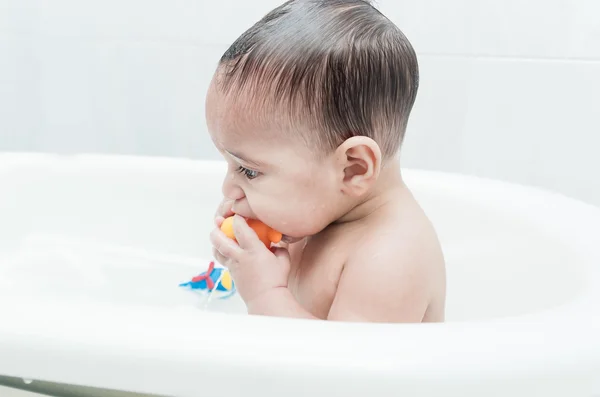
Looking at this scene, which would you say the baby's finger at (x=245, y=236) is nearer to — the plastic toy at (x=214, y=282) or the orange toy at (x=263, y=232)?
the orange toy at (x=263, y=232)

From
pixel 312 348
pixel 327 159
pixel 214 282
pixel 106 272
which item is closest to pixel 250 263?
pixel 327 159

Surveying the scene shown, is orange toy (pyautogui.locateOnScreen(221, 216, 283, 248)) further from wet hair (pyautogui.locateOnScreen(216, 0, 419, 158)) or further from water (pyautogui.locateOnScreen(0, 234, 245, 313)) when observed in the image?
water (pyautogui.locateOnScreen(0, 234, 245, 313))

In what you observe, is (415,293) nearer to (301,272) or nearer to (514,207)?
(301,272)

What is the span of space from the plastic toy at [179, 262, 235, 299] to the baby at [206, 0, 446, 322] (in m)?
0.38

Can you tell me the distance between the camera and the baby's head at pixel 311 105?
0.72 meters

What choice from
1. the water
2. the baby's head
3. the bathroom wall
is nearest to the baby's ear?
the baby's head

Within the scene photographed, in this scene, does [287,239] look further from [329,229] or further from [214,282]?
[214,282]

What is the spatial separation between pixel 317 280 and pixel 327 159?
6.3 inches

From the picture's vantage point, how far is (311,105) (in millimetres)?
726

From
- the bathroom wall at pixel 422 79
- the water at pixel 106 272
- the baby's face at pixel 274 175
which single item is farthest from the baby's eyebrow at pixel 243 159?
the bathroom wall at pixel 422 79

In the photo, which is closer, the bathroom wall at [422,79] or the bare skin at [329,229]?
the bare skin at [329,229]

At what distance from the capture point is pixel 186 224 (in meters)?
1.28

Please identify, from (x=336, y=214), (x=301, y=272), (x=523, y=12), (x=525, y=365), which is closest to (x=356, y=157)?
(x=336, y=214)

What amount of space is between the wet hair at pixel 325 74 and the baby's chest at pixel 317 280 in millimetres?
149
